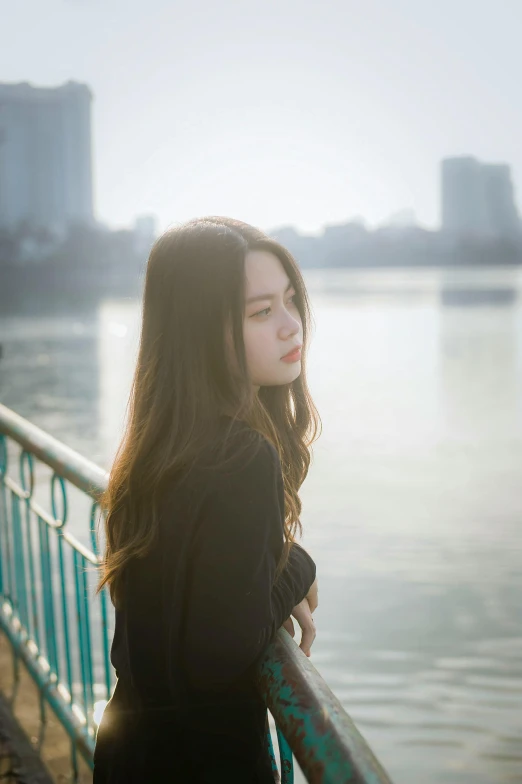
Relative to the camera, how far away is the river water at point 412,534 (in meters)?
12.5

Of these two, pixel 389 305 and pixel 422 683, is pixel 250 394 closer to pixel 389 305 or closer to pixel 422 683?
pixel 422 683

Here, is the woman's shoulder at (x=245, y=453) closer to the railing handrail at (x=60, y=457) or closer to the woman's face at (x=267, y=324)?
the woman's face at (x=267, y=324)

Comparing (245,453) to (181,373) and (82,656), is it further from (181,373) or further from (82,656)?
(82,656)

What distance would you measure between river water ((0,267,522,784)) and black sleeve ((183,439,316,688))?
0.47m

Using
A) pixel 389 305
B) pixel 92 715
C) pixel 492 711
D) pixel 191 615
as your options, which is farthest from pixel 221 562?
pixel 389 305

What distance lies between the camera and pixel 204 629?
1.16 m

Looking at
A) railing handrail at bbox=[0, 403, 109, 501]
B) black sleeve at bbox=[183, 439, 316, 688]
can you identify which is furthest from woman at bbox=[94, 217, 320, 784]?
railing handrail at bbox=[0, 403, 109, 501]

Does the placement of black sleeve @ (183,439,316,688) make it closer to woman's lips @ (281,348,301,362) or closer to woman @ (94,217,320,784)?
woman @ (94,217,320,784)

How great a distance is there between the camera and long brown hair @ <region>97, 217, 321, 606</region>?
1269 millimetres

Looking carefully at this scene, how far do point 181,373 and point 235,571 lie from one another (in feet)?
1.04

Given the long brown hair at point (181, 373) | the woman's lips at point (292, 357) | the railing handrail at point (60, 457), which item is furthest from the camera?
the railing handrail at point (60, 457)

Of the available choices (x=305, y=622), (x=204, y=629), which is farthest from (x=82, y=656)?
(x=204, y=629)

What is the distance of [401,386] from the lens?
4559cm

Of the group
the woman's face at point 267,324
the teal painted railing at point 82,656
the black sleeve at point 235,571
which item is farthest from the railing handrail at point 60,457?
the black sleeve at point 235,571
